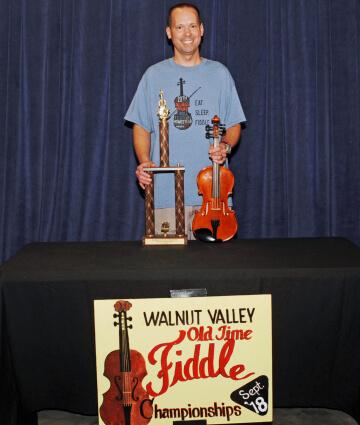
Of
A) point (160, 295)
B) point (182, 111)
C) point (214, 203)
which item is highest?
point (182, 111)

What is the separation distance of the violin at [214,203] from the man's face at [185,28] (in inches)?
19.0

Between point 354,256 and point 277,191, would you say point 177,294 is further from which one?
point 277,191

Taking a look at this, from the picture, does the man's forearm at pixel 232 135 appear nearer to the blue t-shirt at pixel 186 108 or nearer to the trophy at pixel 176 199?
the blue t-shirt at pixel 186 108

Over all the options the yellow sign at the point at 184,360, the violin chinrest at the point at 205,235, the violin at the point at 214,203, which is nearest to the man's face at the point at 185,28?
the violin at the point at 214,203

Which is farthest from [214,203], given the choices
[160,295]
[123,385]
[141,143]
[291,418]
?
[291,418]

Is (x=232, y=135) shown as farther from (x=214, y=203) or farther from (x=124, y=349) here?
(x=124, y=349)

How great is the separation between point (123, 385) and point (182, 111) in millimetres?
1249

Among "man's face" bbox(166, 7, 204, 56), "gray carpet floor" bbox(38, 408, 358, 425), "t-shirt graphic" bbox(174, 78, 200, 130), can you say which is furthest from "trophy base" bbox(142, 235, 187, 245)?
"man's face" bbox(166, 7, 204, 56)

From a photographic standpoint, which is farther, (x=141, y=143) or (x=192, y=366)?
(x=141, y=143)

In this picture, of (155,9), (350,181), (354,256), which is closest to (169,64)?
(155,9)

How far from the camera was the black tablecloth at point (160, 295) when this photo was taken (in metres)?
1.73

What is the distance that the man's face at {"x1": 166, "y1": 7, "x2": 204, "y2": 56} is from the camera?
2.41m

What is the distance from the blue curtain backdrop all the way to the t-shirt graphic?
0.95 meters

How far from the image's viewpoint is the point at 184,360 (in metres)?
1.69
